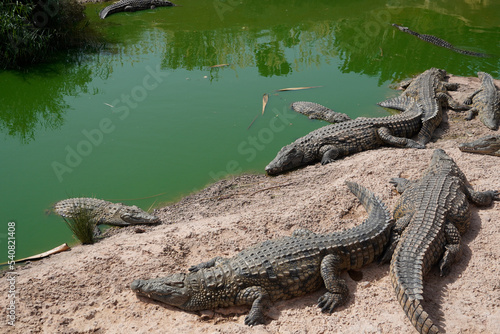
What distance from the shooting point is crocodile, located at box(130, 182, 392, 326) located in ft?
12.8

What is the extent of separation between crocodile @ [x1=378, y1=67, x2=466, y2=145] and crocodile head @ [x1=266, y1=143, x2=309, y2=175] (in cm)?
217

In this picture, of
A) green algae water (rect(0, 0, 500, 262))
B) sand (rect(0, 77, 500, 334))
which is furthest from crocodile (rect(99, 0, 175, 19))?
sand (rect(0, 77, 500, 334))

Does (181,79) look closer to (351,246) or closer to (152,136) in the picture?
(152,136)

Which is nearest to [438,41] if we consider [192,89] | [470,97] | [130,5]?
[470,97]

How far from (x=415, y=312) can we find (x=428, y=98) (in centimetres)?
611

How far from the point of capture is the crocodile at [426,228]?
367 centimetres

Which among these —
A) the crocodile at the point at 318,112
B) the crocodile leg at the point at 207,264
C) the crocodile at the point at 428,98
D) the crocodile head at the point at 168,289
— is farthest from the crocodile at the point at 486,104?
the crocodile head at the point at 168,289

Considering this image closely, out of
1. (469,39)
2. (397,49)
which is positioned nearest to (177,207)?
(397,49)

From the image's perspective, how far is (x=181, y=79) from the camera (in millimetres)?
10117

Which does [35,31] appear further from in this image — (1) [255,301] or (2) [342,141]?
(1) [255,301]

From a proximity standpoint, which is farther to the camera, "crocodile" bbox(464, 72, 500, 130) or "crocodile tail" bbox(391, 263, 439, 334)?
"crocodile" bbox(464, 72, 500, 130)

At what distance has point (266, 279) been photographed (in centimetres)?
391

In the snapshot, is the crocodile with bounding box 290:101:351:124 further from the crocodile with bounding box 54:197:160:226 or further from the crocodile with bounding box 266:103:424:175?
the crocodile with bounding box 54:197:160:226

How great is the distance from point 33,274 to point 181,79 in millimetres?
6554
